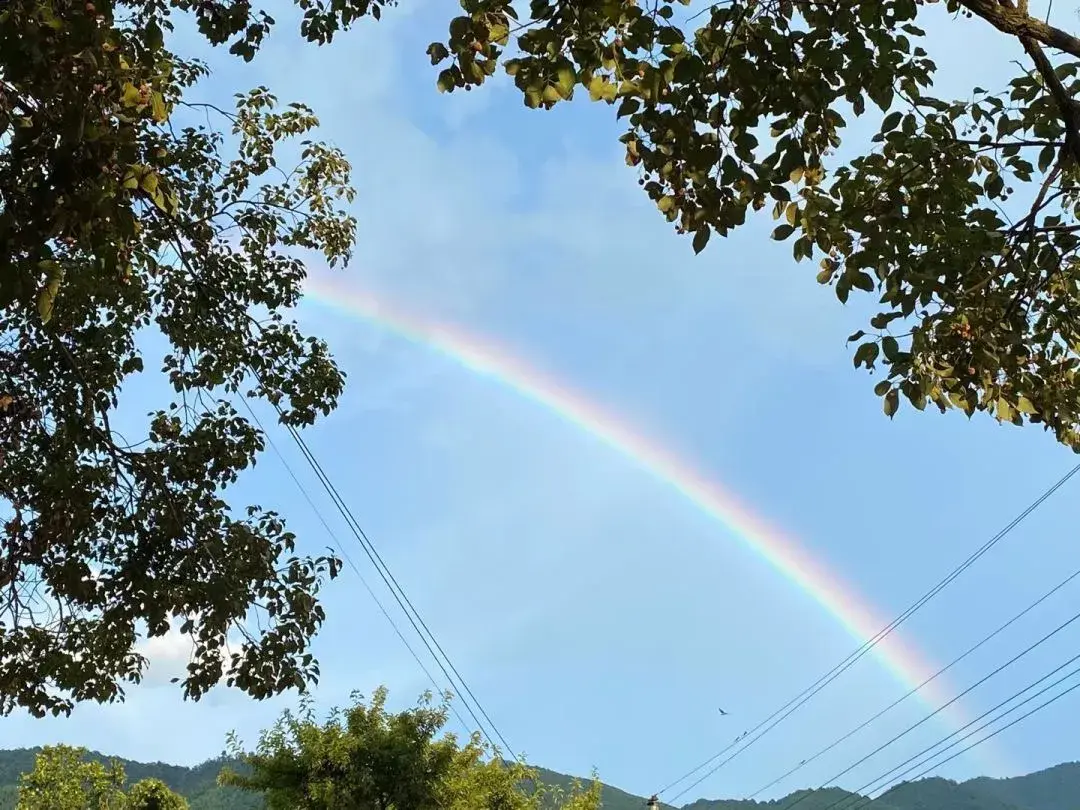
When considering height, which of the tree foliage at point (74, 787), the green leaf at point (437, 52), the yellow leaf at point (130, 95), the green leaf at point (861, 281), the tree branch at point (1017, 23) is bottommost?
the green leaf at point (861, 281)

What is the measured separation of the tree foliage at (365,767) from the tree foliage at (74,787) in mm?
7853

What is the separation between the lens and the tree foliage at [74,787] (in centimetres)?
2316

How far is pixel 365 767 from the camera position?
1789 centimetres

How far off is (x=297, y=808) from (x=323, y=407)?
1228cm

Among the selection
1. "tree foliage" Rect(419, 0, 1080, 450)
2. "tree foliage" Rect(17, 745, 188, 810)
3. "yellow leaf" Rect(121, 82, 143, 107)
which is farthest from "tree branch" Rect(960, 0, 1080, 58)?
"tree foliage" Rect(17, 745, 188, 810)

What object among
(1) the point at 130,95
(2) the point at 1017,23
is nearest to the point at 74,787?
(1) the point at 130,95

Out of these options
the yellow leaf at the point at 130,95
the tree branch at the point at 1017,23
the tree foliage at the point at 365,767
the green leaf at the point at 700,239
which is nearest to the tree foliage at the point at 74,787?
the tree foliage at the point at 365,767

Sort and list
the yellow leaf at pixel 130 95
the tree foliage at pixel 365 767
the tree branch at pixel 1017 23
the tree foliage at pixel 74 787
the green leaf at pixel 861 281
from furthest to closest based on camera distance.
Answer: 1. the tree foliage at pixel 74 787
2. the tree foliage at pixel 365 767
3. the green leaf at pixel 861 281
4. the tree branch at pixel 1017 23
5. the yellow leaf at pixel 130 95

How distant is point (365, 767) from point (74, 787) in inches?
445

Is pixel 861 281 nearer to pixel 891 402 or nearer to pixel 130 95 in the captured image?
pixel 891 402

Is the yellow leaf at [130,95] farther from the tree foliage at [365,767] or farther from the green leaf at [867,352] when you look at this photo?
the tree foliage at [365,767]

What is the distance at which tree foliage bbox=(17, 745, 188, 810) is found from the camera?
23.2 m

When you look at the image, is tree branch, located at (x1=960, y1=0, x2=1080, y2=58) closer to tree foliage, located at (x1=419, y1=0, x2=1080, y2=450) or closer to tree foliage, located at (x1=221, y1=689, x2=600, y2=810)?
→ tree foliage, located at (x1=419, y1=0, x2=1080, y2=450)

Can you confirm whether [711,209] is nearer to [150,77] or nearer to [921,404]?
[921,404]
